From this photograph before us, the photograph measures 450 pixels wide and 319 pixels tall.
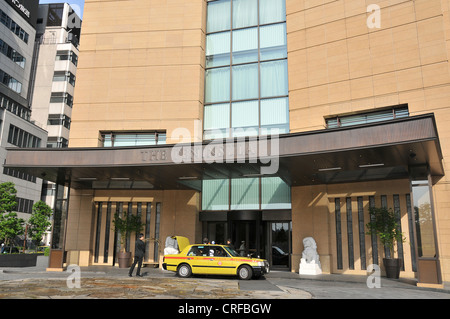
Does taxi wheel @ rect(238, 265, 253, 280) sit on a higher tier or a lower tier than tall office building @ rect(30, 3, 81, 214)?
lower

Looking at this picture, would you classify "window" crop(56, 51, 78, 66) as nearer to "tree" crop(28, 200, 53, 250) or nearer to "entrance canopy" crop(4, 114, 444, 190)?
"tree" crop(28, 200, 53, 250)

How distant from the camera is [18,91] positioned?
2443 inches

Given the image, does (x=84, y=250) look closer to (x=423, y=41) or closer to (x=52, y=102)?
(x=423, y=41)

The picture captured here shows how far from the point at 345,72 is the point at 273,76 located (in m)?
4.45

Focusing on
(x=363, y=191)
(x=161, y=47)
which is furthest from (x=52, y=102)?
(x=363, y=191)

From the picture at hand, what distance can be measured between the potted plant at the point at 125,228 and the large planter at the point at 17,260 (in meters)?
5.42

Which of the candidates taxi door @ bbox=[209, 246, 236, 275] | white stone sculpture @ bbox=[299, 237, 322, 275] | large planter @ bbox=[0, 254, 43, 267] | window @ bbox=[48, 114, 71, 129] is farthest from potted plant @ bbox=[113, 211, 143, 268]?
window @ bbox=[48, 114, 71, 129]

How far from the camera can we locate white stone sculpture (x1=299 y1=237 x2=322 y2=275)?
63.7ft

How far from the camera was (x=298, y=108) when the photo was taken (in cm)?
2197

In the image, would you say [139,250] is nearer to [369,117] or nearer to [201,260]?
[201,260]

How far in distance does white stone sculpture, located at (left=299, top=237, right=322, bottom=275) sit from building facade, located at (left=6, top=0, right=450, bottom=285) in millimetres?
635

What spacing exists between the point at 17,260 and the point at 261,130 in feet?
52.9

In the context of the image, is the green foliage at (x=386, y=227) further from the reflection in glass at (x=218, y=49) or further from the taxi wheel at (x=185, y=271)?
the reflection in glass at (x=218, y=49)
